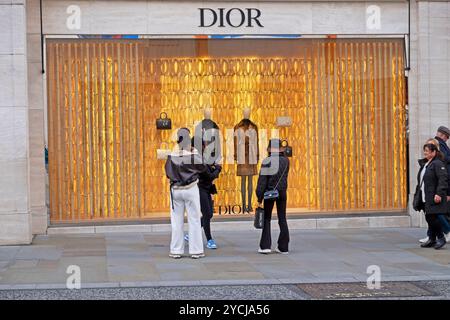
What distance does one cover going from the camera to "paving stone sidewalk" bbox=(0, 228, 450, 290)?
10516 millimetres

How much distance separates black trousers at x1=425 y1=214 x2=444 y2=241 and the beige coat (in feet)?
13.3

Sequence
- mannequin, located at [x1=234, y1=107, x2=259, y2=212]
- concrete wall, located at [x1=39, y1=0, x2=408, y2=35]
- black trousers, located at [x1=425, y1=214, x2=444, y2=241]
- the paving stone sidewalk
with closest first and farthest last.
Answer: the paving stone sidewalk < black trousers, located at [x1=425, y1=214, x2=444, y2=241] < concrete wall, located at [x1=39, y1=0, x2=408, y2=35] < mannequin, located at [x1=234, y1=107, x2=259, y2=212]

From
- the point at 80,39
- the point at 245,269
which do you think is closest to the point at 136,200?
the point at 80,39

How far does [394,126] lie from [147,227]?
16.3 ft

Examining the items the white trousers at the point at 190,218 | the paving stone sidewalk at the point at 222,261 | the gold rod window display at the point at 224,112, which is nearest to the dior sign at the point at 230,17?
the gold rod window display at the point at 224,112

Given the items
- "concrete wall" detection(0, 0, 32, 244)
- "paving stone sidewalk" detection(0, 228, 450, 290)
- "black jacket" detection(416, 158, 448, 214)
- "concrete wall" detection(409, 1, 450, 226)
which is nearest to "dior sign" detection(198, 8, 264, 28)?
"concrete wall" detection(409, 1, 450, 226)

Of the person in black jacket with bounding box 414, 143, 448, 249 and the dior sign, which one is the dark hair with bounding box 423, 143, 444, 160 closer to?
the person in black jacket with bounding box 414, 143, 448, 249

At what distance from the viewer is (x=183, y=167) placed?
39.8 ft

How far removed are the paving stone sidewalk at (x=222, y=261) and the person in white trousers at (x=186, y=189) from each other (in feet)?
0.72

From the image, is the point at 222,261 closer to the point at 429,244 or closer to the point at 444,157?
the point at 429,244

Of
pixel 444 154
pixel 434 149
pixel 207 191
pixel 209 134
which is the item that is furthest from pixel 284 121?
pixel 434 149

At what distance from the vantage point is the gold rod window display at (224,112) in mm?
15266

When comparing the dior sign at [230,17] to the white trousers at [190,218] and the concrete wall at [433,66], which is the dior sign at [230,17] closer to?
the concrete wall at [433,66]

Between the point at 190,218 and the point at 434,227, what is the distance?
12.3ft
